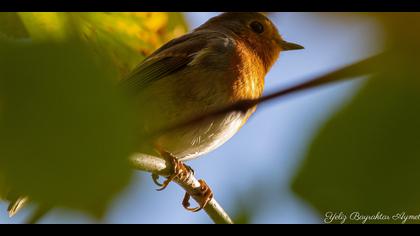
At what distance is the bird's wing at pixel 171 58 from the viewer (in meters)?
3.84

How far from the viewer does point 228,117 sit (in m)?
3.75

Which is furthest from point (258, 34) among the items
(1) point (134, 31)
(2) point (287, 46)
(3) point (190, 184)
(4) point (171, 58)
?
(3) point (190, 184)

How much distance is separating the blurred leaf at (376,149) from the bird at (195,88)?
2.21 m

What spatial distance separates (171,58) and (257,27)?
1.18 metres

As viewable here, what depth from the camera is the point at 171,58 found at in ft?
13.7

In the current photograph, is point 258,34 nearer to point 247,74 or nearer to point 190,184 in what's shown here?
point 247,74

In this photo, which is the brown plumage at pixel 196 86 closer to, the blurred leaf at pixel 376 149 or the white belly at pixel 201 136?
the white belly at pixel 201 136

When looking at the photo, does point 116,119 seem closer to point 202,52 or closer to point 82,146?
point 82,146

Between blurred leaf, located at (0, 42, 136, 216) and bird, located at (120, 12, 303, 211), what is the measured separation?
2511mm

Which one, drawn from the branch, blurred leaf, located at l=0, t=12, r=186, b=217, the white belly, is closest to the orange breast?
the white belly

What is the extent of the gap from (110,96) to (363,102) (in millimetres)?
543

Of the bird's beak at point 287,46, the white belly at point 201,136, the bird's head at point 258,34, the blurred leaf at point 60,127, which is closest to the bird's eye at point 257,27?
the bird's head at point 258,34

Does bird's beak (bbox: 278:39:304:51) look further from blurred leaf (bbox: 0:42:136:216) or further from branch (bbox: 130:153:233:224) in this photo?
blurred leaf (bbox: 0:42:136:216)

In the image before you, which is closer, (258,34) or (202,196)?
(202,196)
